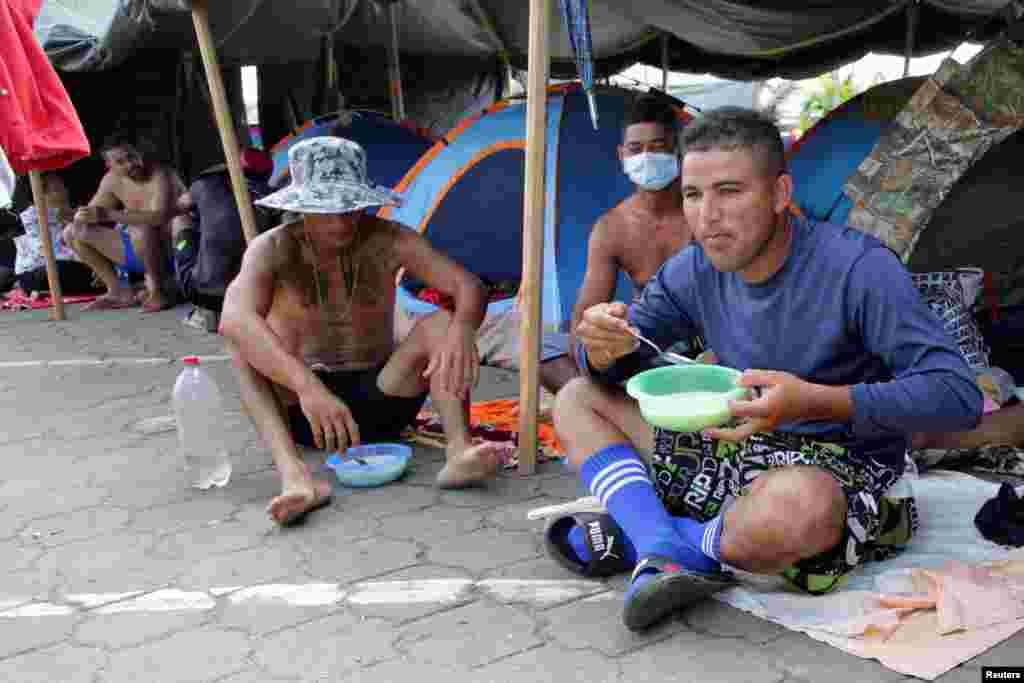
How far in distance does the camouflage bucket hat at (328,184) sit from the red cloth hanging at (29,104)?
625 millimetres

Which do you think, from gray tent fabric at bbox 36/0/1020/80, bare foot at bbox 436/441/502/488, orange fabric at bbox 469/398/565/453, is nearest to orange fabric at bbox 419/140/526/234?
gray tent fabric at bbox 36/0/1020/80

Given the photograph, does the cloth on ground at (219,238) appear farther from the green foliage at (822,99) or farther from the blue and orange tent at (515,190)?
the green foliage at (822,99)

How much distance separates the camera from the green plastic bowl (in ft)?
6.69

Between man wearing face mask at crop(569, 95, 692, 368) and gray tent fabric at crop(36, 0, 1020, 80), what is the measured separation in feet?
2.87

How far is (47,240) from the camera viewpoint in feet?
22.5

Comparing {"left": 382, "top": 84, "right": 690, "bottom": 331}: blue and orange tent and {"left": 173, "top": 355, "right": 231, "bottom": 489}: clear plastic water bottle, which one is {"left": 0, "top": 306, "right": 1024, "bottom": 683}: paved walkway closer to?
{"left": 173, "top": 355, "right": 231, "bottom": 489}: clear plastic water bottle

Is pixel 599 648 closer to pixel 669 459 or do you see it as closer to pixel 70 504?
pixel 669 459

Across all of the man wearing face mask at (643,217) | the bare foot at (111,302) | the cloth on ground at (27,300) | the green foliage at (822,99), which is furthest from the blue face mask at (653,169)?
Answer: the green foliage at (822,99)

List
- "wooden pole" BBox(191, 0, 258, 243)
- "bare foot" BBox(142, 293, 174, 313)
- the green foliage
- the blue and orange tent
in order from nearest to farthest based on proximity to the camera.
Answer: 1. "wooden pole" BBox(191, 0, 258, 243)
2. the blue and orange tent
3. "bare foot" BBox(142, 293, 174, 313)
4. the green foliage

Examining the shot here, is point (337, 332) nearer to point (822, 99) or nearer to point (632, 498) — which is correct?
point (632, 498)

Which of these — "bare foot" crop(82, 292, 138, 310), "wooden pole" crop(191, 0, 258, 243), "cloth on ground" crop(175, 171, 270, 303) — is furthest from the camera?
"bare foot" crop(82, 292, 138, 310)

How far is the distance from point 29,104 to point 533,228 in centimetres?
154

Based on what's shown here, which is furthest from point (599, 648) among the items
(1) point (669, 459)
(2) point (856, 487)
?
(2) point (856, 487)

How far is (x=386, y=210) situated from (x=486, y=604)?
12.1ft
